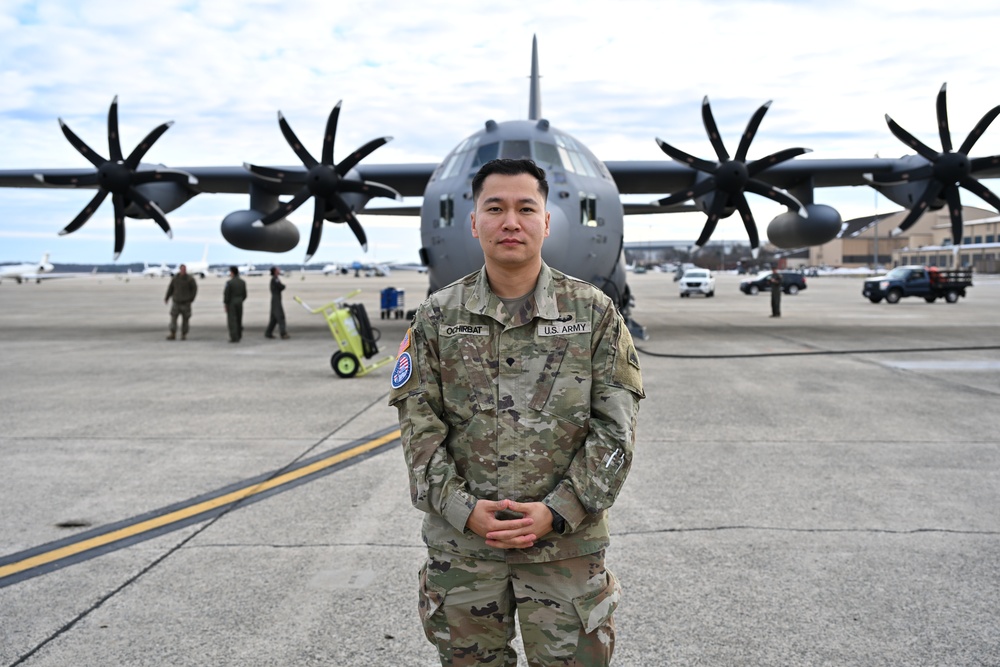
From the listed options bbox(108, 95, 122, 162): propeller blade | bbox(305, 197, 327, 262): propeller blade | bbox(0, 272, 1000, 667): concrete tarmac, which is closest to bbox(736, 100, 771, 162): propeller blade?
bbox(0, 272, 1000, 667): concrete tarmac

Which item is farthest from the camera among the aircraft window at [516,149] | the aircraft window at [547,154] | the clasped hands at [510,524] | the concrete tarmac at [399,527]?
the aircraft window at [516,149]

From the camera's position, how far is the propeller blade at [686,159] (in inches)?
631

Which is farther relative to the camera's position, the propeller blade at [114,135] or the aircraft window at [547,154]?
the propeller blade at [114,135]

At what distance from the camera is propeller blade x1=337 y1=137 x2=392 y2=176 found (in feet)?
54.4

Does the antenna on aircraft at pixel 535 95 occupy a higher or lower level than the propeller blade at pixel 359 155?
higher

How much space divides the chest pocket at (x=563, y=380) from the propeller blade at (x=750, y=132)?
15929 mm

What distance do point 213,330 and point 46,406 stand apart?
10.9 m

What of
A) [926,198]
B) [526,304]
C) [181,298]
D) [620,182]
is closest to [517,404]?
[526,304]

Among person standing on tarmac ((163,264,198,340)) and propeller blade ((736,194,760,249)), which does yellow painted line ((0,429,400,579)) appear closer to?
person standing on tarmac ((163,264,198,340))

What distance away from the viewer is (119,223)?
1883cm

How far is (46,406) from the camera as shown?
8.75 m

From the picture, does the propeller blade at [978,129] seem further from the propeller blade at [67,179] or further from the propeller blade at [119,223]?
the propeller blade at [67,179]

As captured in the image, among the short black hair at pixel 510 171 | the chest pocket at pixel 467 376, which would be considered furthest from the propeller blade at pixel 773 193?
the chest pocket at pixel 467 376

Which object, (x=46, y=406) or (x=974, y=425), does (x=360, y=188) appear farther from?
(x=974, y=425)
